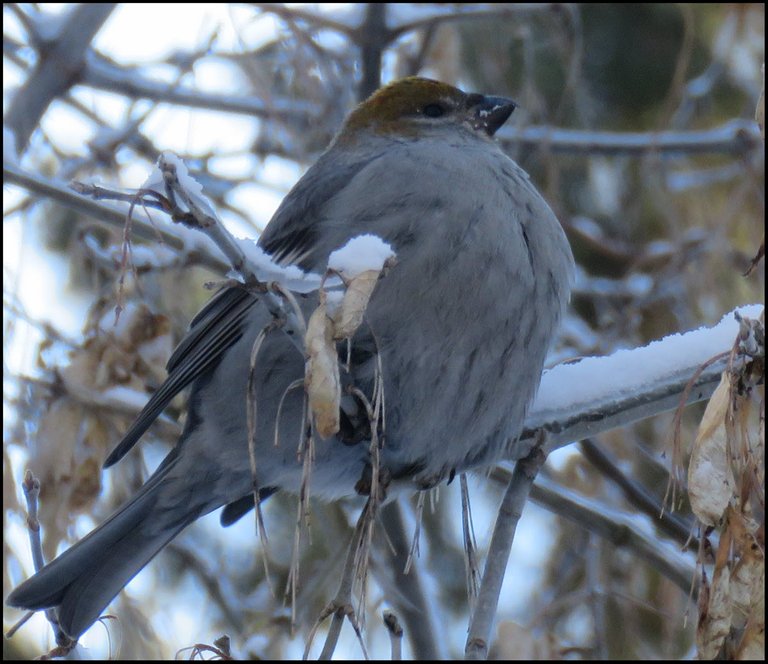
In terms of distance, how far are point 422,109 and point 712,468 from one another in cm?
235

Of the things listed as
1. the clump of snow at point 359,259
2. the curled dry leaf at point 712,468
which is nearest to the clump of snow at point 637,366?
the curled dry leaf at point 712,468

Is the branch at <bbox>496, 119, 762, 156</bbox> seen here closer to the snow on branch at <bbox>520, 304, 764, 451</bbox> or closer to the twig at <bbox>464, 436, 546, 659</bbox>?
the snow on branch at <bbox>520, 304, 764, 451</bbox>

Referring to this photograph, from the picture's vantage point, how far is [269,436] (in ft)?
9.98

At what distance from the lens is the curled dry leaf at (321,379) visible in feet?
5.48

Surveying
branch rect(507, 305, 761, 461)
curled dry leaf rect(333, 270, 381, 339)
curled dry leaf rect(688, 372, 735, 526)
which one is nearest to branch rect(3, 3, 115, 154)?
branch rect(507, 305, 761, 461)

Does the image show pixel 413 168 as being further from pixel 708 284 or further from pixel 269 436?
pixel 708 284

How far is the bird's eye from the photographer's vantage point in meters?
3.86

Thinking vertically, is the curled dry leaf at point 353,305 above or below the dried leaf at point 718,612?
above

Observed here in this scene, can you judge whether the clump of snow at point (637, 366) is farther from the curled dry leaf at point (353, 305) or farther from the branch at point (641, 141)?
the branch at point (641, 141)

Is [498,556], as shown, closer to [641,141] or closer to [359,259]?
[359,259]

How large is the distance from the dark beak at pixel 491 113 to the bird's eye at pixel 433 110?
0.12 meters

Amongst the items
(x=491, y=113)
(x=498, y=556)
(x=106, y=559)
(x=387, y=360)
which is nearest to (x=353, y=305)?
(x=498, y=556)

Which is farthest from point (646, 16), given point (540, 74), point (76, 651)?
point (76, 651)

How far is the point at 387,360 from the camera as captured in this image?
2.80 meters
